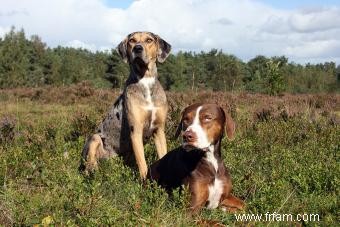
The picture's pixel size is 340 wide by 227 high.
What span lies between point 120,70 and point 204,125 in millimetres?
62479

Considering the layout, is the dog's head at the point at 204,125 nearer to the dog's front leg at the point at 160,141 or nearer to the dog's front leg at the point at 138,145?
the dog's front leg at the point at 138,145

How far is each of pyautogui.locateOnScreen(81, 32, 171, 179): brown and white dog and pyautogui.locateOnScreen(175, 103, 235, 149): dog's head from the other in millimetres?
1624

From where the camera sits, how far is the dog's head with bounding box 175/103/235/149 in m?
4.84

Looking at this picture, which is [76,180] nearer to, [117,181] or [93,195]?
[93,195]

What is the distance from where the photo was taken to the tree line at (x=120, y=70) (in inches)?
2077

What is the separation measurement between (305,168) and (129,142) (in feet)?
8.51

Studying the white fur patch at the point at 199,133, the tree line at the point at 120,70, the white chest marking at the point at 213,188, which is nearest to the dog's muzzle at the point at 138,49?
the white fur patch at the point at 199,133

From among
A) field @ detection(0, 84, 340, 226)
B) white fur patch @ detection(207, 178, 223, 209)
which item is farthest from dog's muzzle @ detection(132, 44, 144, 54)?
white fur patch @ detection(207, 178, 223, 209)

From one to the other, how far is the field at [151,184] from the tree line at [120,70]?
122 feet

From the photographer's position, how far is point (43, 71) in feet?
222

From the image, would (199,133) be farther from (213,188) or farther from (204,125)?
(213,188)

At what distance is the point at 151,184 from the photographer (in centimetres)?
548

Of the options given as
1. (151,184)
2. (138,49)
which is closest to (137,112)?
(138,49)

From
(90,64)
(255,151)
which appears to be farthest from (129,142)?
(90,64)
